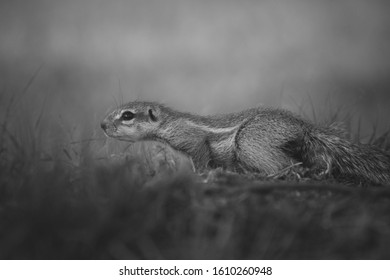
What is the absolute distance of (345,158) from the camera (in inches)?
169

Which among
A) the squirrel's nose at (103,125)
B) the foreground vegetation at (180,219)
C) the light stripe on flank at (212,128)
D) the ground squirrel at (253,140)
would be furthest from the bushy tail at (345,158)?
the squirrel's nose at (103,125)

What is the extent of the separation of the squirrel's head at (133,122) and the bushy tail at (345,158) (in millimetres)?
1868

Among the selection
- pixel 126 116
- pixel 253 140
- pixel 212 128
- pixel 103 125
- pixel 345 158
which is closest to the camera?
pixel 345 158

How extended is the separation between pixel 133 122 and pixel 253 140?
1588 mm

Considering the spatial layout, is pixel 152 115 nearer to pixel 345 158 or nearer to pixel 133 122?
pixel 133 122

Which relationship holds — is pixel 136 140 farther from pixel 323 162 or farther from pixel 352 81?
pixel 352 81

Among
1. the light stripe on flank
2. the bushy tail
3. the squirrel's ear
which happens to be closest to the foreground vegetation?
the bushy tail

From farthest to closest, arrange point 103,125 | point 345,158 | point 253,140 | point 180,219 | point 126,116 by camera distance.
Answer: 1. point 126,116
2. point 103,125
3. point 253,140
4. point 345,158
5. point 180,219

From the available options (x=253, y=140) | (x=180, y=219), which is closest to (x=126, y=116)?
(x=253, y=140)

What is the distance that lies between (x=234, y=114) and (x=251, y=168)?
0.68 meters

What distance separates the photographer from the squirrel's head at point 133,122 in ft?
17.9

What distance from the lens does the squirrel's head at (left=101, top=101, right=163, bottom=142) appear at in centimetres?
544

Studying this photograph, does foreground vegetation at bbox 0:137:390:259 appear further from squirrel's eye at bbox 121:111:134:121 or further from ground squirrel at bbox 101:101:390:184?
squirrel's eye at bbox 121:111:134:121

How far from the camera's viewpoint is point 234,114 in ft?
16.3
